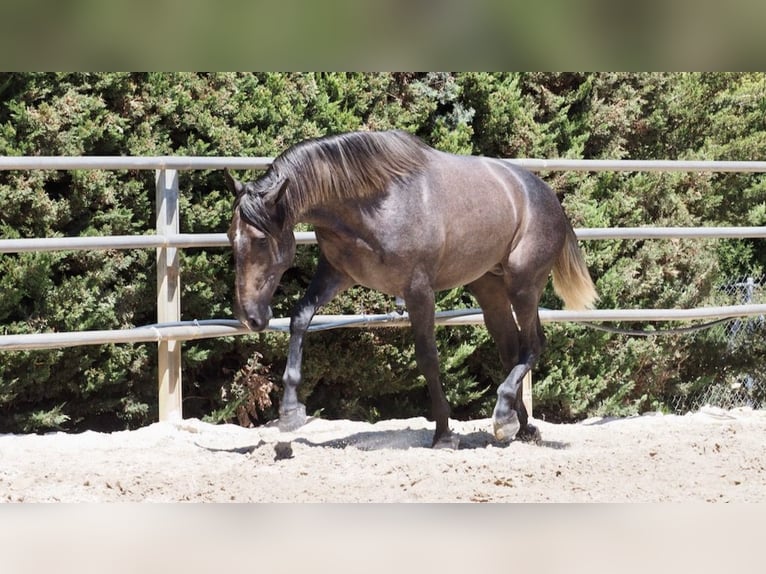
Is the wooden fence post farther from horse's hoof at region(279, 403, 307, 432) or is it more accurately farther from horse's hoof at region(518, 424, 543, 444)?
horse's hoof at region(518, 424, 543, 444)

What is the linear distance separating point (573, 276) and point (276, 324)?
1.58m

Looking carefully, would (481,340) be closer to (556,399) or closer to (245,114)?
(556,399)

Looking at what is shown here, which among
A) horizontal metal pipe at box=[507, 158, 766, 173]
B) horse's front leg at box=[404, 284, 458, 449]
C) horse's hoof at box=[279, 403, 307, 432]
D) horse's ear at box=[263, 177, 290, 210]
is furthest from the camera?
horizontal metal pipe at box=[507, 158, 766, 173]

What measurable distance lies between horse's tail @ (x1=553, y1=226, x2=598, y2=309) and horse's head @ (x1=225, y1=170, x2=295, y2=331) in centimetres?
159

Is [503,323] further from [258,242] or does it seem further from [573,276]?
[258,242]

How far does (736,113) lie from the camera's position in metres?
7.10

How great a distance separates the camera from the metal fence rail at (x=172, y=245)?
4.20 meters

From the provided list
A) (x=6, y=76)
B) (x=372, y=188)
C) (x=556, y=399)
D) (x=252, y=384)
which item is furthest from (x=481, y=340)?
(x=6, y=76)

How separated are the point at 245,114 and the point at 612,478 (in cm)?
296

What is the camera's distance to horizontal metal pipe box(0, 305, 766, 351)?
13.9 feet

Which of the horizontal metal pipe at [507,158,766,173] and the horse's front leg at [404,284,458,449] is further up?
the horizontal metal pipe at [507,158,766,173]

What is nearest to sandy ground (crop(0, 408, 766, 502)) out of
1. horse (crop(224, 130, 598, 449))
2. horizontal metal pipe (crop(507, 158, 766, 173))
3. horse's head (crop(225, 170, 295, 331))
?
horse (crop(224, 130, 598, 449))

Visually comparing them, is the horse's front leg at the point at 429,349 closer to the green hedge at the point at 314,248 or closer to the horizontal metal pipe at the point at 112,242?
the horizontal metal pipe at the point at 112,242

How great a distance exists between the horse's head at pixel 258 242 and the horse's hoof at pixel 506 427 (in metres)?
1.24
